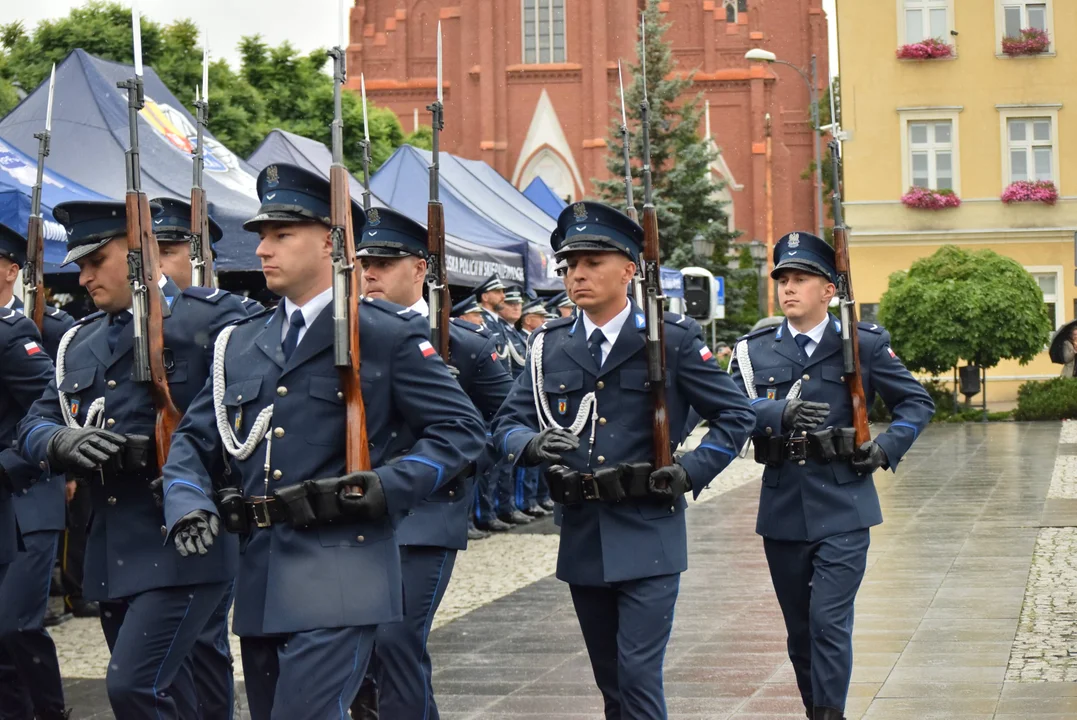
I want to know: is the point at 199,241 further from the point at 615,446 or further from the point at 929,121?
the point at 929,121

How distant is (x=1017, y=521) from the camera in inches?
575

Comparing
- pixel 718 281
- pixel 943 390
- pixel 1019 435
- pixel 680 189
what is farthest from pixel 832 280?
pixel 680 189

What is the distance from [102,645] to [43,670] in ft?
9.81

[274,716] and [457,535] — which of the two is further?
[457,535]

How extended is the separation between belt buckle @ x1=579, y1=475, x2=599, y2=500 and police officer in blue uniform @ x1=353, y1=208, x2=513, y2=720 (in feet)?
2.10

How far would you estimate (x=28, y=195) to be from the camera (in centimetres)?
1050

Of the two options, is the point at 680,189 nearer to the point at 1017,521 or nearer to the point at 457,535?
the point at 1017,521

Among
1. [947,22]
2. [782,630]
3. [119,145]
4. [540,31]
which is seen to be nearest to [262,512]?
[782,630]

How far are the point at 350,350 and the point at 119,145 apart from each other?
9256 mm

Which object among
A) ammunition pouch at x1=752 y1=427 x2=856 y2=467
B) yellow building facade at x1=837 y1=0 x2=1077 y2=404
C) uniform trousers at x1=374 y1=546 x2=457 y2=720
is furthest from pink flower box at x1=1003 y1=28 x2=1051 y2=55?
uniform trousers at x1=374 y1=546 x2=457 y2=720

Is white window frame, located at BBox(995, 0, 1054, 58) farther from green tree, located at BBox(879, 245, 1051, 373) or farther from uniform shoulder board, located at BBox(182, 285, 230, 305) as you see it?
uniform shoulder board, located at BBox(182, 285, 230, 305)

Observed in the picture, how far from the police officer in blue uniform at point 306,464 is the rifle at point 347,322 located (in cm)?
7

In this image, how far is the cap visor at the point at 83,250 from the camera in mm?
6031

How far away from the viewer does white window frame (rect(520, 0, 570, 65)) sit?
197 feet
